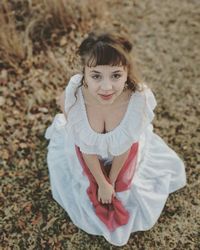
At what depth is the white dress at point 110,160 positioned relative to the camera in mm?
2424

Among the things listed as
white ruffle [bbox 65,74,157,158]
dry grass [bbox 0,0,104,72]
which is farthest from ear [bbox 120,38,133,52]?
dry grass [bbox 0,0,104,72]

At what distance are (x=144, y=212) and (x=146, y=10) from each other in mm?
2289

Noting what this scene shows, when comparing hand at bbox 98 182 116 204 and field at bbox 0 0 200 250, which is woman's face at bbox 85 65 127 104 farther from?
field at bbox 0 0 200 250

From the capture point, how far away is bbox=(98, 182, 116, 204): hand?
263 cm

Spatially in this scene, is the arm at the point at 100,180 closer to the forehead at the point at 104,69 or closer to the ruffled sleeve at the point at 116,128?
the ruffled sleeve at the point at 116,128

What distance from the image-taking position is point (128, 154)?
262 centimetres

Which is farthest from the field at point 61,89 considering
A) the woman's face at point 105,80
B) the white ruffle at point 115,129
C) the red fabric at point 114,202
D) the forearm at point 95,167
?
the woman's face at point 105,80

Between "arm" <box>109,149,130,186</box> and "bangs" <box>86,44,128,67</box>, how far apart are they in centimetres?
68

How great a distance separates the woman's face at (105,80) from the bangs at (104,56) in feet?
0.08

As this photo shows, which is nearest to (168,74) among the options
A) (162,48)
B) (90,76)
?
(162,48)

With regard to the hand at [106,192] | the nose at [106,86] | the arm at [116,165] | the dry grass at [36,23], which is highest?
the nose at [106,86]

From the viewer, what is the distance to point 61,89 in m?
3.57

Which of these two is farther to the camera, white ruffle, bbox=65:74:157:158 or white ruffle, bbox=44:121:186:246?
white ruffle, bbox=44:121:186:246

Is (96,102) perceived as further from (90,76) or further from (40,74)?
(40,74)
